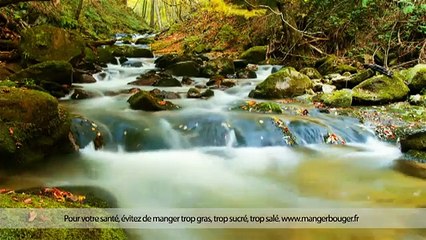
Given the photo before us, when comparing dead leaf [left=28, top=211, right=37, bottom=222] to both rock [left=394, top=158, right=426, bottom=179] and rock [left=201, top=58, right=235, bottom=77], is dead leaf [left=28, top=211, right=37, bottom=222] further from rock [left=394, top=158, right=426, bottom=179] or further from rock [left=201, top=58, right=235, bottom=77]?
rock [left=201, top=58, right=235, bottom=77]

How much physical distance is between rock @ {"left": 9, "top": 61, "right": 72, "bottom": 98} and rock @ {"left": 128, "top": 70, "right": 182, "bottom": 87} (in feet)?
7.76

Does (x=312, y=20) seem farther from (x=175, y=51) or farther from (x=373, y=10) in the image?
(x=175, y=51)

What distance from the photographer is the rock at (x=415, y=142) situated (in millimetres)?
5918

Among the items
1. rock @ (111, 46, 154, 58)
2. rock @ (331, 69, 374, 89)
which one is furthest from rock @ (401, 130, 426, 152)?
rock @ (111, 46, 154, 58)

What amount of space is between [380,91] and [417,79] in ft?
3.54

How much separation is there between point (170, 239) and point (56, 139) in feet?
9.24

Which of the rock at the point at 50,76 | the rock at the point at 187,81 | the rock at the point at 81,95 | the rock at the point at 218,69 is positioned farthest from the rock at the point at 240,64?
the rock at the point at 50,76

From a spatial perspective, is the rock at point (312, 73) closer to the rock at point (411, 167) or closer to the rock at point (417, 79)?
the rock at point (417, 79)

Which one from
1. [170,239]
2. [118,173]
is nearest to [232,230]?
[170,239]

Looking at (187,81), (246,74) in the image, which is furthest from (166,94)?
(246,74)

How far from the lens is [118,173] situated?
5.25 m

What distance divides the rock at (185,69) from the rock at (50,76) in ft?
13.1

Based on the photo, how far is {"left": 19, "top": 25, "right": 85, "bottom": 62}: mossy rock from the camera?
998cm

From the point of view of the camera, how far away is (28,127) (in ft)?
16.7
